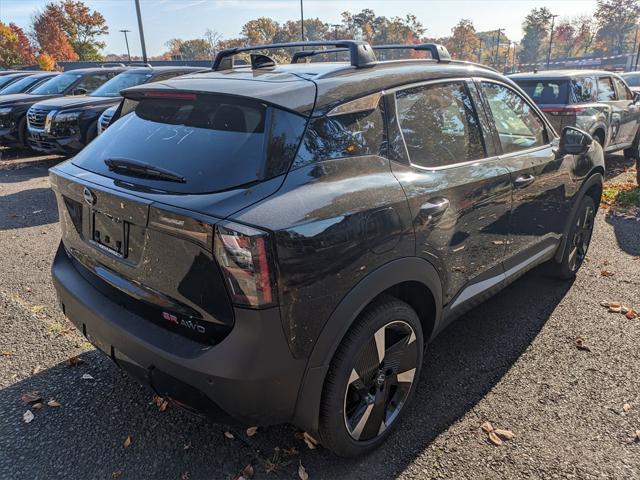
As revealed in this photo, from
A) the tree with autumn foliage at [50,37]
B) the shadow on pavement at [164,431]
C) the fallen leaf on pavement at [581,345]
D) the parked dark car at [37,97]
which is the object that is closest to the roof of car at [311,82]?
the shadow on pavement at [164,431]

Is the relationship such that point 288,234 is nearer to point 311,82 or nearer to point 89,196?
point 311,82

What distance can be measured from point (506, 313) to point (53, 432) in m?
3.14

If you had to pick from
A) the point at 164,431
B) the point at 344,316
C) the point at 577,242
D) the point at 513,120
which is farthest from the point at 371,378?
the point at 577,242

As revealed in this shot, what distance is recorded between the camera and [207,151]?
84.4 inches

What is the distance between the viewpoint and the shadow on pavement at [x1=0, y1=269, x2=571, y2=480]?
2.39 metres

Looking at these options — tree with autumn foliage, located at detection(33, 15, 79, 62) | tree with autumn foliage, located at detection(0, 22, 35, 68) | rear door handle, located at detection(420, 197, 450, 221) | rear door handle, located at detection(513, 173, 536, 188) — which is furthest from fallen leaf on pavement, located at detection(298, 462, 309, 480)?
tree with autumn foliage, located at detection(33, 15, 79, 62)

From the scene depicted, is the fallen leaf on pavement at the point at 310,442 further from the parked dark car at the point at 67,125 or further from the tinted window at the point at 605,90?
the tinted window at the point at 605,90

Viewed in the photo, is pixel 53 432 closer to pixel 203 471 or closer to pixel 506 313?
pixel 203 471

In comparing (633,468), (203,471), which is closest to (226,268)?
(203,471)

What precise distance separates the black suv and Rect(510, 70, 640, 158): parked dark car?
5.94 meters

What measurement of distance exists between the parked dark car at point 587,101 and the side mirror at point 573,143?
4.78 m

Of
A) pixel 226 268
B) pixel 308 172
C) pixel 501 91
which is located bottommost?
pixel 226 268

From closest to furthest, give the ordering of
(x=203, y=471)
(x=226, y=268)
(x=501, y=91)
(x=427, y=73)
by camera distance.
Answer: (x=226, y=268)
(x=203, y=471)
(x=427, y=73)
(x=501, y=91)

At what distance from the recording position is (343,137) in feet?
7.46
